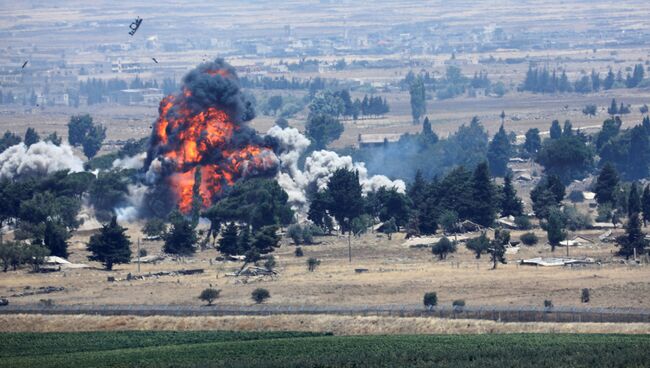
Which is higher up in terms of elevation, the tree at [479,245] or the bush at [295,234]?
the tree at [479,245]

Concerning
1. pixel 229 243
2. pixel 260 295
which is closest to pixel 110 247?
pixel 229 243

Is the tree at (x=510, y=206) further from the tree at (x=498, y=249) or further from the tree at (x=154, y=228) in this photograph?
the tree at (x=154, y=228)

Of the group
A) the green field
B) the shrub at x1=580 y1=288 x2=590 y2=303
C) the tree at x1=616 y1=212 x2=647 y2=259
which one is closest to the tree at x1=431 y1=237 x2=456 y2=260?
the tree at x1=616 y1=212 x2=647 y2=259

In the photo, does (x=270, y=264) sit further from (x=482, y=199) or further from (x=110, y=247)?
(x=482, y=199)

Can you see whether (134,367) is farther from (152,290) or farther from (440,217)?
(440,217)

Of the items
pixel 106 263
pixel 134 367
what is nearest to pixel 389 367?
pixel 134 367

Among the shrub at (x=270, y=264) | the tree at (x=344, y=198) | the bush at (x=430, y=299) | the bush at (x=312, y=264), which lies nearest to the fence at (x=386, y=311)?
the bush at (x=430, y=299)

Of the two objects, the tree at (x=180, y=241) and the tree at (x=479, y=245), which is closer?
the tree at (x=479, y=245)

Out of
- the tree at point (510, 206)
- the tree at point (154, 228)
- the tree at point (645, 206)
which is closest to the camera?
the tree at point (645, 206)
